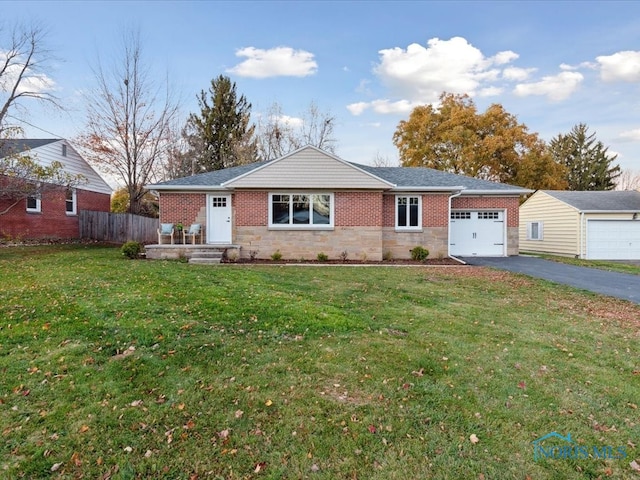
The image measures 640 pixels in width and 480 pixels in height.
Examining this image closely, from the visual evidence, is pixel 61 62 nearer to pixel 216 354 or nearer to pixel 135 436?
pixel 216 354

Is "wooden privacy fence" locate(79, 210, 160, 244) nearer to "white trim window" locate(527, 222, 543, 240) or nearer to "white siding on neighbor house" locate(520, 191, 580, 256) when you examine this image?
"white siding on neighbor house" locate(520, 191, 580, 256)

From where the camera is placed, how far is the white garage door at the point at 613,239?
55.9ft

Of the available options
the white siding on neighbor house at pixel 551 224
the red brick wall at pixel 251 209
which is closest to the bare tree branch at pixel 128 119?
the red brick wall at pixel 251 209

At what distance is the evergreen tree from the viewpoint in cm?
2895

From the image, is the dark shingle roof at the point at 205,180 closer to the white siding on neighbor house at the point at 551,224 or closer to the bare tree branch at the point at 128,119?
the bare tree branch at the point at 128,119

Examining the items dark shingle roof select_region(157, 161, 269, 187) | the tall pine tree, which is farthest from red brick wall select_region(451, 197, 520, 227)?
the tall pine tree

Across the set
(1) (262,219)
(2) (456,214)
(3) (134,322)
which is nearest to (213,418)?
(3) (134,322)

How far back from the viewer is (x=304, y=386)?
3404 mm

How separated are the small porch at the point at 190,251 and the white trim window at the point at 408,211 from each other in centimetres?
650

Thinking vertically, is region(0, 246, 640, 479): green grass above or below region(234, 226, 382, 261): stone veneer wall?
below

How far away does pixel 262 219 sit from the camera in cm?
1323

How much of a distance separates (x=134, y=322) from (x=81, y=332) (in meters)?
0.62

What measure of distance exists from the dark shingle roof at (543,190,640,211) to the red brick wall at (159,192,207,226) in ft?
58.1

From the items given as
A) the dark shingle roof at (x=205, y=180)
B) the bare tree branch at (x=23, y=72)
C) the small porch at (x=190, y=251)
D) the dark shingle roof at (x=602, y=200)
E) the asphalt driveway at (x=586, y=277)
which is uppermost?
the bare tree branch at (x=23, y=72)
